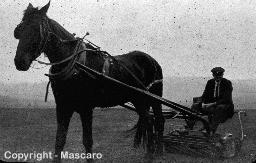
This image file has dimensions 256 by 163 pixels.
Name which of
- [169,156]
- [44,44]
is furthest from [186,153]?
[44,44]

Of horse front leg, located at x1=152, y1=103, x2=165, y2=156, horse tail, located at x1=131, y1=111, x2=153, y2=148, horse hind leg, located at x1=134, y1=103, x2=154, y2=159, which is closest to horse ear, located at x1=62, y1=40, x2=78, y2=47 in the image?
horse hind leg, located at x1=134, y1=103, x2=154, y2=159

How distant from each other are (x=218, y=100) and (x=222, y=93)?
7.0 inches

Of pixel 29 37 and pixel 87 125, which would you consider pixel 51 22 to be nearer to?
pixel 29 37

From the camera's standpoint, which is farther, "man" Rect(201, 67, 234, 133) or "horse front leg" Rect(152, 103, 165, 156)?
"horse front leg" Rect(152, 103, 165, 156)

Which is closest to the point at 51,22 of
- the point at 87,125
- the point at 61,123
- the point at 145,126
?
the point at 61,123

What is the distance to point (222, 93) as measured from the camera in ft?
23.6

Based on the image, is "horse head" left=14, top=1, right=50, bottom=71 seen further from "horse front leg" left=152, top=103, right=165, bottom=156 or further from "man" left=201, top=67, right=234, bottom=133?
"man" left=201, top=67, right=234, bottom=133

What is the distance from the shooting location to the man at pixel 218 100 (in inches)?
271

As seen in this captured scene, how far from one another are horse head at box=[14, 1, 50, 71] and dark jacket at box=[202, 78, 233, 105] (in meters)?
4.00

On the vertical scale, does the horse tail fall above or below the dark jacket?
below

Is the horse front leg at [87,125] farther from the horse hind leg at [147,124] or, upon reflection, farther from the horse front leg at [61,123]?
the horse hind leg at [147,124]

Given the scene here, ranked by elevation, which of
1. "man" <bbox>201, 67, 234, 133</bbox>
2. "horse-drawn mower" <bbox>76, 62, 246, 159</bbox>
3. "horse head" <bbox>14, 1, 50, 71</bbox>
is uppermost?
"horse head" <bbox>14, 1, 50, 71</bbox>

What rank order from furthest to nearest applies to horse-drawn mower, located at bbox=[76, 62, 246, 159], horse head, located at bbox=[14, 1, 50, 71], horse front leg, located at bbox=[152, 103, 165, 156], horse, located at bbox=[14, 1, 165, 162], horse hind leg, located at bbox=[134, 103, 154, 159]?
1. horse front leg, located at bbox=[152, 103, 165, 156]
2. horse hind leg, located at bbox=[134, 103, 154, 159]
3. horse-drawn mower, located at bbox=[76, 62, 246, 159]
4. horse, located at bbox=[14, 1, 165, 162]
5. horse head, located at bbox=[14, 1, 50, 71]

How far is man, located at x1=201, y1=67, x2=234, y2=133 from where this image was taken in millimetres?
6891
